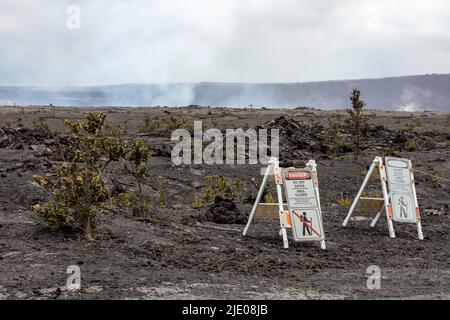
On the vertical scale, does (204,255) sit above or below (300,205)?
below

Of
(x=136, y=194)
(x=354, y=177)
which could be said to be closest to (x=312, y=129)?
(x=354, y=177)

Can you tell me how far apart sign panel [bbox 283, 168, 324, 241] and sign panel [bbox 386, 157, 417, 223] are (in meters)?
2.04

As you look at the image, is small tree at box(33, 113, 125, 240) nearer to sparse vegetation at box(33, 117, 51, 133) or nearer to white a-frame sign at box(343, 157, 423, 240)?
white a-frame sign at box(343, 157, 423, 240)

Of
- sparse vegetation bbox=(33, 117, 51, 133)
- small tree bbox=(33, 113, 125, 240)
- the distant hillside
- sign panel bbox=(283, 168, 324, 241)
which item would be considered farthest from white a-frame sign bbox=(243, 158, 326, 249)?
the distant hillside

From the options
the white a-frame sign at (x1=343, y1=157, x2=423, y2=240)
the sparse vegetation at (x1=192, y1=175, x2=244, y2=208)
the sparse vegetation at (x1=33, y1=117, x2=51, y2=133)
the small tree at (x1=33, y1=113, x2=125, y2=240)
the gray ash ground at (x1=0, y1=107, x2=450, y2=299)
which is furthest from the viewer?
the sparse vegetation at (x1=33, y1=117, x2=51, y2=133)

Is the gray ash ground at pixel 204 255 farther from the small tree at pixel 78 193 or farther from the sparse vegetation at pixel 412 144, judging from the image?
the sparse vegetation at pixel 412 144

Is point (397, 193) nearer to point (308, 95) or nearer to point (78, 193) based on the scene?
point (78, 193)

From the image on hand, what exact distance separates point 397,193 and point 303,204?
2.47m

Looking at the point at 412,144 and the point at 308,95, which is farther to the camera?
the point at 308,95

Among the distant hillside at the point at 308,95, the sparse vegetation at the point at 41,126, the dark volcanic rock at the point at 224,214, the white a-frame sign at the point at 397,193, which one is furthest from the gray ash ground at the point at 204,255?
the distant hillside at the point at 308,95

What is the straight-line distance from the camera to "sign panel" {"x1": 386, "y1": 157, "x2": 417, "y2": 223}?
11.6 m

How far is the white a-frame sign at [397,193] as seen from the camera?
455 inches

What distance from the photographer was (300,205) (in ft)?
33.8

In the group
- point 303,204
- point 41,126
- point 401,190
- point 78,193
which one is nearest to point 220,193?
point 401,190
